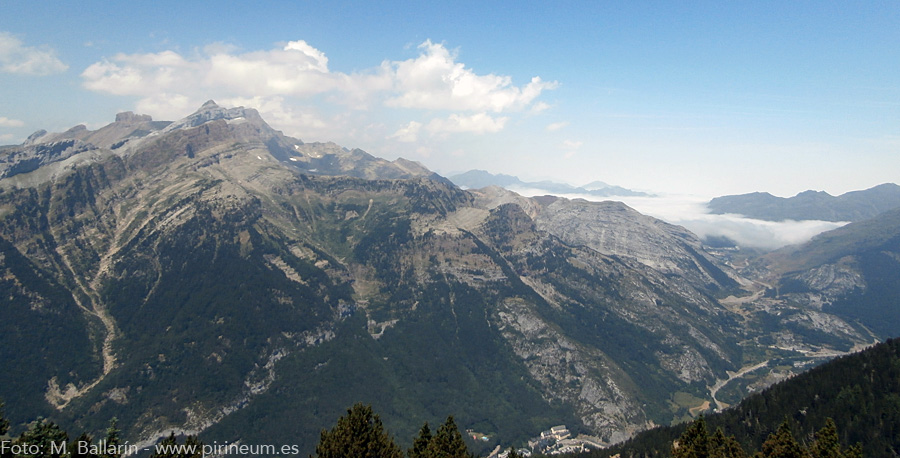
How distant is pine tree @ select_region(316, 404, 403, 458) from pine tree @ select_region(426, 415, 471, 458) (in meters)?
5.76

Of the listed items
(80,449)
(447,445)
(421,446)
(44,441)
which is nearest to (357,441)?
(421,446)

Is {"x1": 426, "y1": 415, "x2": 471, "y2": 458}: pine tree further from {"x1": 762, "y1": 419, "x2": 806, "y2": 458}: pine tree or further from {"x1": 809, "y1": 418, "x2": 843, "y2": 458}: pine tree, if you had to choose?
{"x1": 809, "y1": 418, "x2": 843, "y2": 458}: pine tree

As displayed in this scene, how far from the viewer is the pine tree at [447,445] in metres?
75.9

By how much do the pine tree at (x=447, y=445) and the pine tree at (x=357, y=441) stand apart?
5.76 m

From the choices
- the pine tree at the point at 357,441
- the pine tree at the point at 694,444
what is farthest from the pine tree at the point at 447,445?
the pine tree at the point at 694,444

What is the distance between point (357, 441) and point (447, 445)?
1644cm

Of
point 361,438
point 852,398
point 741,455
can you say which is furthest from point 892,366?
point 361,438

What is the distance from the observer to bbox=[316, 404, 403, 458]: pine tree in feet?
230

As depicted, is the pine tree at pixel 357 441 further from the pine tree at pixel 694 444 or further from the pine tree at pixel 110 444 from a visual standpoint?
the pine tree at pixel 694 444

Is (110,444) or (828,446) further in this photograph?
(110,444)

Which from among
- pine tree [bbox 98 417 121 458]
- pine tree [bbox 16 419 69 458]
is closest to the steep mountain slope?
pine tree [bbox 98 417 121 458]

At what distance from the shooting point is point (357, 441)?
71062 millimetres

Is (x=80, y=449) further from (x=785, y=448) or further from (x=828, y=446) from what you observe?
(x=828, y=446)

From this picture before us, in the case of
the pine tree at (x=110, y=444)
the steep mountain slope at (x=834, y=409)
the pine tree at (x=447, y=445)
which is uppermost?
the pine tree at (x=447, y=445)
